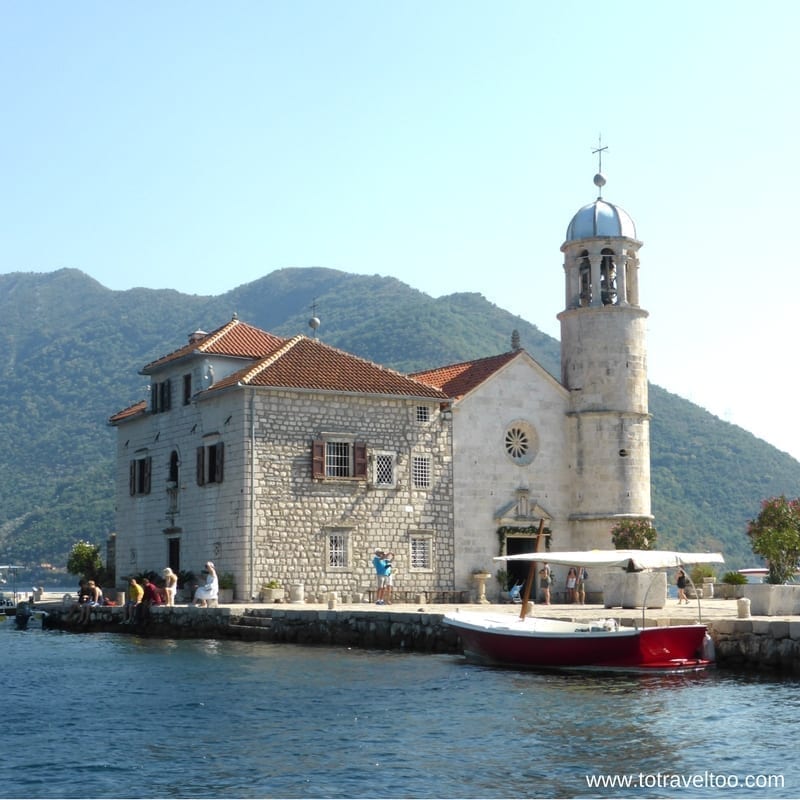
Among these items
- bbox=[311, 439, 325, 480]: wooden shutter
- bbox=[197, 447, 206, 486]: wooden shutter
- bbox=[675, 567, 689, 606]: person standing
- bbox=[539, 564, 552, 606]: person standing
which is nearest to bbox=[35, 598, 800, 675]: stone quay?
bbox=[675, 567, 689, 606]: person standing

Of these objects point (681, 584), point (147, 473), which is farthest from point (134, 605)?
point (681, 584)

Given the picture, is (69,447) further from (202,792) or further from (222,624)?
(202,792)

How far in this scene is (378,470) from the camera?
4169 cm

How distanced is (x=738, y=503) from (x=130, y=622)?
317ft

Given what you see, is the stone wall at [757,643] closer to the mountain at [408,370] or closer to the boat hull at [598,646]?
the boat hull at [598,646]

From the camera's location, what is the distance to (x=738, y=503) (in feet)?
411

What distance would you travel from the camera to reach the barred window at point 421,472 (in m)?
42.4

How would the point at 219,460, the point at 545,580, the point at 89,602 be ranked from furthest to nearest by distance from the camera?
the point at 545,580, the point at 89,602, the point at 219,460

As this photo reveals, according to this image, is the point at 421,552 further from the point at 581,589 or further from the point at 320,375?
the point at 320,375

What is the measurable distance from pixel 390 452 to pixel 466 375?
17.2ft

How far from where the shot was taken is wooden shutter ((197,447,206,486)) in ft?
134

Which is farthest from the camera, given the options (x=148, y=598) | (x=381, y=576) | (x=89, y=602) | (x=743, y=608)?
(x=89, y=602)

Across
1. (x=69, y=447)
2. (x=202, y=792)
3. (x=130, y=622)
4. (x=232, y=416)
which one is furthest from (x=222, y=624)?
(x=69, y=447)

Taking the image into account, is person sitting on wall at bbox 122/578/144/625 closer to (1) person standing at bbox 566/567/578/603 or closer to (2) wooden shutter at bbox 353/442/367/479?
(2) wooden shutter at bbox 353/442/367/479
